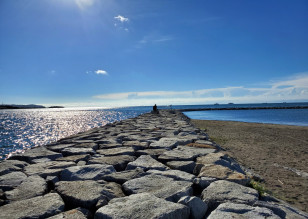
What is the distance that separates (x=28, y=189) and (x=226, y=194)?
1.91m

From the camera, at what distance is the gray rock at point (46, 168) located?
7.59 ft

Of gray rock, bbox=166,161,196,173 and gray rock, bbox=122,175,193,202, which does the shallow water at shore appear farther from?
gray rock, bbox=122,175,193,202

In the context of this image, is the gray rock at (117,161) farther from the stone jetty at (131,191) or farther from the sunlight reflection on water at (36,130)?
the sunlight reflection on water at (36,130)

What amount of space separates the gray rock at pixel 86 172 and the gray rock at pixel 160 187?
41 centimetres

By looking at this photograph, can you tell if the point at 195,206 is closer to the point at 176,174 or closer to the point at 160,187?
the point at 160,187

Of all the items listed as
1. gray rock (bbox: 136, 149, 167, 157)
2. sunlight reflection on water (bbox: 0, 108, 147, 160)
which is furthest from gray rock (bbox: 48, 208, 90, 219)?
sunlight reflection on water (bbox: 0, 108, 147, 160)

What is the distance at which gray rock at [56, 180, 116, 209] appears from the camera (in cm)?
165

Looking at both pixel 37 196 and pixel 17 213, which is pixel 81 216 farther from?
pixel 37 196

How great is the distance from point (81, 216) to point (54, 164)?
4.87ft

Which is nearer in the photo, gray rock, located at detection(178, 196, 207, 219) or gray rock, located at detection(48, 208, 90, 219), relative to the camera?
gray rock, located at detection(48, 208, 90, 219)

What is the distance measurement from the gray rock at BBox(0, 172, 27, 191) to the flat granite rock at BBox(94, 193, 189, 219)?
1.15 metres

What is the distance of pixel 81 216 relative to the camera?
1445mm

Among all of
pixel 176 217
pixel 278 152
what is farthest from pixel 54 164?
pixel 278 152

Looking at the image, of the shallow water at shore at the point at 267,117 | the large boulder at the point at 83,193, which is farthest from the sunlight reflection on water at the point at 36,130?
the shallow water at shore at the point at 267,117
